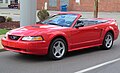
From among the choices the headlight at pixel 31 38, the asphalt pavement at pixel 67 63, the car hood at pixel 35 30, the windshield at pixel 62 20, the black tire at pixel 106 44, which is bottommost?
the asphalt pavement at pixel 67 63

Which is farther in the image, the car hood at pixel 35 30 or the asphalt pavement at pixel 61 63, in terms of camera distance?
the car hood at pixel 35 30

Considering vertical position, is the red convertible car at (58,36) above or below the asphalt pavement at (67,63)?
above

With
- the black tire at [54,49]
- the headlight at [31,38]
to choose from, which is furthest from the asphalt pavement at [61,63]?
the headlight at [31,38]

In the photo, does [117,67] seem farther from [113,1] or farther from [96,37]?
[113,1]

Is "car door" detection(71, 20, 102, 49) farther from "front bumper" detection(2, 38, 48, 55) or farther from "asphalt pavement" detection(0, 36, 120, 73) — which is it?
"front bumper" detection(2, 38, 48, 55)

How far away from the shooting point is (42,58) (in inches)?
364

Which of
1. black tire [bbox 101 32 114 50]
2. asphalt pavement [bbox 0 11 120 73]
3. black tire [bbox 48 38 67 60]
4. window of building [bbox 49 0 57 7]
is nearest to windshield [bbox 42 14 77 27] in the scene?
black tire [bbox 48 38 67 60]

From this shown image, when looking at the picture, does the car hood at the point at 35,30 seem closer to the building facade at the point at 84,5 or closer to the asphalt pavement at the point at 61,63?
the asphalt pavement at the point at 61,63

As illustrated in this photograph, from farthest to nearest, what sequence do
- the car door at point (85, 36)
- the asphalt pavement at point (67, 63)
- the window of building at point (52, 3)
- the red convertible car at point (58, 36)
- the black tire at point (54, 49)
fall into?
the window of building at point (52, 3)
the car door at point (85, 36)
the black tire at point (54, 49)
the red convertible car at point (58, 36)
the asphalt pavement at point (67, 63)

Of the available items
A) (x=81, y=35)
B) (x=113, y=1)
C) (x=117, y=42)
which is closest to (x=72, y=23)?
(x=81, y=35)

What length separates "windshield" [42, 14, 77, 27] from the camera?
9625mm

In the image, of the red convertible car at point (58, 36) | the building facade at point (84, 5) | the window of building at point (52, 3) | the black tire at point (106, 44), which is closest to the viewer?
the red convertible car at point (58, 36)

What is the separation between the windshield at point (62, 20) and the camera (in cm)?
962

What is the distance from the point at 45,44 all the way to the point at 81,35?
5.16ft
